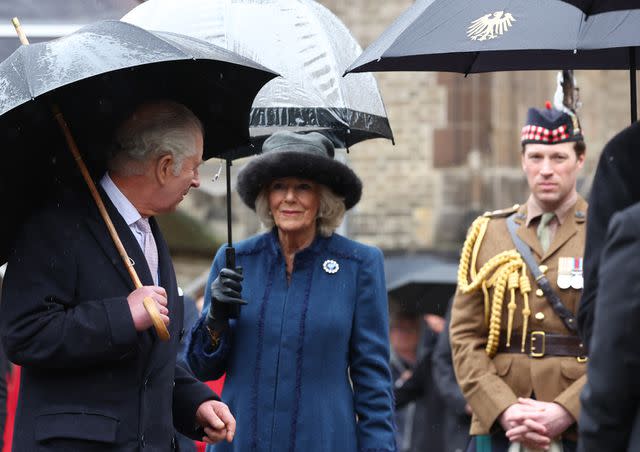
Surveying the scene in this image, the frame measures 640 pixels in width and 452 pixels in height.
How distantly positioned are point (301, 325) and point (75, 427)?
177cm

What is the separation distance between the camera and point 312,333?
21.0 ft

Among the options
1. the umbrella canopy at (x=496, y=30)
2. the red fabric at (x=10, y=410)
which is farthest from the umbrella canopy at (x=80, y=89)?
the red fabric at (x=10, y=410)

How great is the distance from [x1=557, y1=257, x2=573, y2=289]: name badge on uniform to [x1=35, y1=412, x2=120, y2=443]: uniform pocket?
272 centimetres

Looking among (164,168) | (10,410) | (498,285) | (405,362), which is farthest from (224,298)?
(405,362)

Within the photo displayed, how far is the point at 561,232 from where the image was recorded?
7055 mm

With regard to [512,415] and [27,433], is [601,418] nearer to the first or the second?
[27,433]

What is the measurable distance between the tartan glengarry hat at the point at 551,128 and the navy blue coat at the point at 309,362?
46.8 inches

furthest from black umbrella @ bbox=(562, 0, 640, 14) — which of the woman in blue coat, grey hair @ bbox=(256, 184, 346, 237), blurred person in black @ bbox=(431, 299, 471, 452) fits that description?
blurred person in black @ bbox=(431, 299, 471, 452)

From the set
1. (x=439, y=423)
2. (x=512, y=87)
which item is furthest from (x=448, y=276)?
(x=512, y=87)

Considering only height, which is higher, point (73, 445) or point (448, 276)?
point (448, 276)

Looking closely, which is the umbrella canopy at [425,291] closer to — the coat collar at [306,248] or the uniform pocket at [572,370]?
the uniform pocket at [572,370]

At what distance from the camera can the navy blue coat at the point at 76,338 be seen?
476cm

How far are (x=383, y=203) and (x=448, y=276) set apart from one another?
769cm

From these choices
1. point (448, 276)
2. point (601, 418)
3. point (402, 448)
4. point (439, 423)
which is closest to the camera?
point (601, 418)
